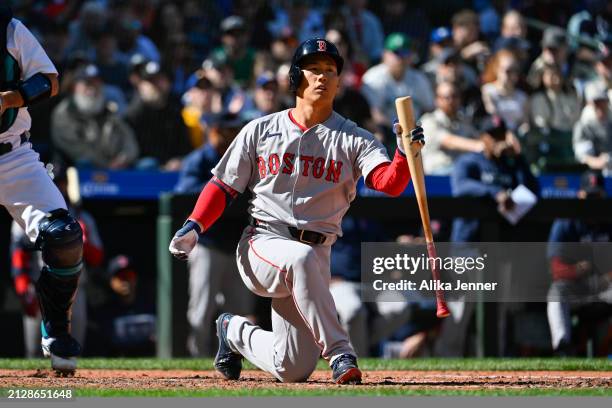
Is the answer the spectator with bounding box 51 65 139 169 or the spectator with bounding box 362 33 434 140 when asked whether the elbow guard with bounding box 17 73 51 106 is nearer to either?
the spectator with bounding box 51 65 139 169

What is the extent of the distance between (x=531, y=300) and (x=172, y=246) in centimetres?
372

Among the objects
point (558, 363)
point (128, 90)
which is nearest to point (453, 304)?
point (558, 363)

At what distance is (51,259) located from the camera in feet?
18.7

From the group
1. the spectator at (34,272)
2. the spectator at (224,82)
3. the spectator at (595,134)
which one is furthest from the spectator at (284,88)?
the spectator at (595,134)

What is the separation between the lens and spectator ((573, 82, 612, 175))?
33.5 feet

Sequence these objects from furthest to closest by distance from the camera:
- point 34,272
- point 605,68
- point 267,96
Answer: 1. point 605,68
2. point 267,96
3. point 34,272

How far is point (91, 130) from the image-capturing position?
10305 millimetres

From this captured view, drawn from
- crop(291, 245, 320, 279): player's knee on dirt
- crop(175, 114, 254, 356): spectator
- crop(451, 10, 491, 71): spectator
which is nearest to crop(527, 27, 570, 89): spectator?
crop(451, 10, 491, 71): spectator

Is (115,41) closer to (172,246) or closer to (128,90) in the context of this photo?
(128,90)

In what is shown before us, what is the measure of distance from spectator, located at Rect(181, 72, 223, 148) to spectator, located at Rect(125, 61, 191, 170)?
6 cm

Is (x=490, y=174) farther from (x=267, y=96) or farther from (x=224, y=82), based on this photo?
(x=224, y=82)

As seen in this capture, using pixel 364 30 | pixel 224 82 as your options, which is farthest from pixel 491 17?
pixel 224 82

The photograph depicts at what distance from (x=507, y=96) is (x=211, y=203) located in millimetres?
5723

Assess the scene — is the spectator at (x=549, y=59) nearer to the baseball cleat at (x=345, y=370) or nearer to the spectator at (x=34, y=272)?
the spectator at (x=34, y=272)
